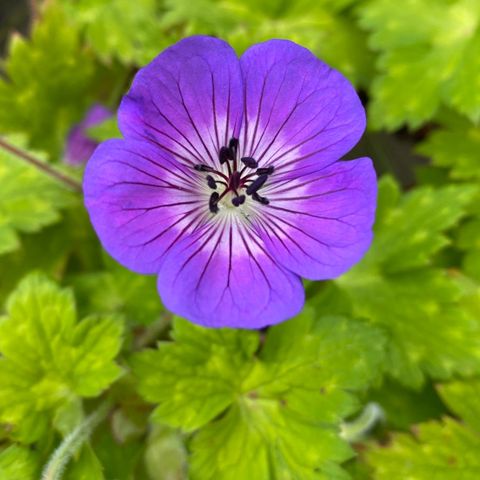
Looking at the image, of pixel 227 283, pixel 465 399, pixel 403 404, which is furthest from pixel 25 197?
pixel 465 399

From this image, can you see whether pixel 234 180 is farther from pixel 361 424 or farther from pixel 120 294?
pixel 361 424

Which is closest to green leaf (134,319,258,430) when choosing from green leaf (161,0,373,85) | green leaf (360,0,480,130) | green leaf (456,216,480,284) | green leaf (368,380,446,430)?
green leaf (368,380,446,430)

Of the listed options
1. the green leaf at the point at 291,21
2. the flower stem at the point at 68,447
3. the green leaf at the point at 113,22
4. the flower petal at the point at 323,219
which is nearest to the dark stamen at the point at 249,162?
the flower petal at the point at 323,219

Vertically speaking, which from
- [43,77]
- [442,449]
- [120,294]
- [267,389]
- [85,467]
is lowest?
[442,449]

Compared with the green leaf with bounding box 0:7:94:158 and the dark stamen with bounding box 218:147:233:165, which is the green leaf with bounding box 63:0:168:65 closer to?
the green leaf with bounding box 0:7:94:158

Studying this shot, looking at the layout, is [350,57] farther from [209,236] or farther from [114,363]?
[114,363]
